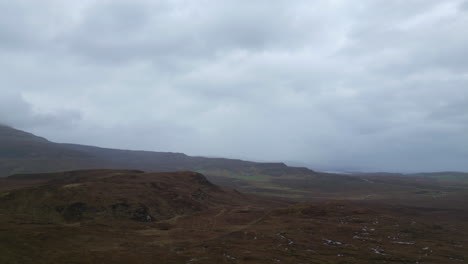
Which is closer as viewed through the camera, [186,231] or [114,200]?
[186,231]

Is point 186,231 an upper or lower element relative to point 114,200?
lower

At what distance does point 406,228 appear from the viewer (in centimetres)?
4494

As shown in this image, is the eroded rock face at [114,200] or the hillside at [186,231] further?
the eroded rock face at [114,200]

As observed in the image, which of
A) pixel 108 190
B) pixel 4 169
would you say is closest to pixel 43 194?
pixel 108 190

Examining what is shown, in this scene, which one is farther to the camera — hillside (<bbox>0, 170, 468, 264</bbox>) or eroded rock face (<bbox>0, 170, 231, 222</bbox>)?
eroded rock face (<bbox>0, 170, 231, 222</bbox>)

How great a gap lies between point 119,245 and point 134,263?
8.76 m

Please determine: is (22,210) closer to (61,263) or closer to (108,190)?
(108,190)

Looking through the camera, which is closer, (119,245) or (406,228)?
(119,245)

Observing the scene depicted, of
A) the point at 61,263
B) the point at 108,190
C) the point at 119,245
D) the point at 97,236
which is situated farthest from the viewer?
the point at 108,190

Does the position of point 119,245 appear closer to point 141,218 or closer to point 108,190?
point 141,218

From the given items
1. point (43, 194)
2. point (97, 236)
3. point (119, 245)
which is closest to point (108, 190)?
point (43, 194)

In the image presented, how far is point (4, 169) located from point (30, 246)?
175m

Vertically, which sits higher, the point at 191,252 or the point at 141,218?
the point at 191,252

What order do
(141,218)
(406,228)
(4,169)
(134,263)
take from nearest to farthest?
1. (134,263)
2. (406,228)
3. (141,218)
4. (4,169)
